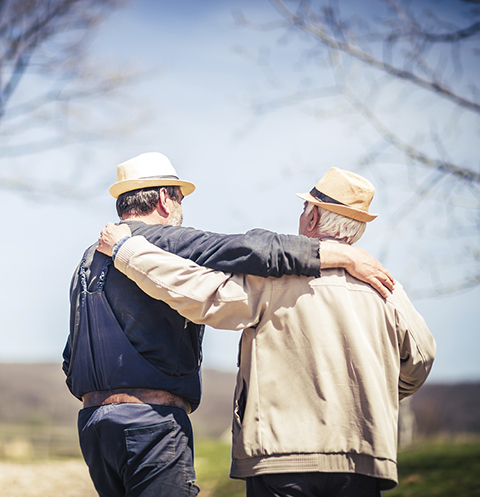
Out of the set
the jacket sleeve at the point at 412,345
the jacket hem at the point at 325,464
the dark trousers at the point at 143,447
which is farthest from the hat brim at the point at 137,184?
the jacket hem at the point at 325,464

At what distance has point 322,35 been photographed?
16.4 ft

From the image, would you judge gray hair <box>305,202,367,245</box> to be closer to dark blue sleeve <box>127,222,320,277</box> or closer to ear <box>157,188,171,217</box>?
dark blue sleeve <box>127,222,320,277</box>

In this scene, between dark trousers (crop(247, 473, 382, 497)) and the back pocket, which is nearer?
dark trousers (crop(247, 473, 382, 497))

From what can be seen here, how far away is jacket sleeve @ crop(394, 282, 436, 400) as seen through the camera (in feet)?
7.51

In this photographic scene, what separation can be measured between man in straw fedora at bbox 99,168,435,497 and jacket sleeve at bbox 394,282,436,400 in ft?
0.05

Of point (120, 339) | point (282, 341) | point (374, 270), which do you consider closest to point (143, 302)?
point (120, 339)

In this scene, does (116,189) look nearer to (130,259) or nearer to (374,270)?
(130,259)

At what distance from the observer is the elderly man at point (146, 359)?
2137mm

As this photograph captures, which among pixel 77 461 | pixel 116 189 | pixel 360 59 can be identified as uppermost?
pixel 360 59

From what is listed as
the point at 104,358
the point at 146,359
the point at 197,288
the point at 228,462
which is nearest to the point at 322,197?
the point at 197,288

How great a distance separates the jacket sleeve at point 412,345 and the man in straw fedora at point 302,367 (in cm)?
1

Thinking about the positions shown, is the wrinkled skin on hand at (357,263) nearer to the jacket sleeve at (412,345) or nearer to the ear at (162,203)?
the jacket sleeve at (412,345)

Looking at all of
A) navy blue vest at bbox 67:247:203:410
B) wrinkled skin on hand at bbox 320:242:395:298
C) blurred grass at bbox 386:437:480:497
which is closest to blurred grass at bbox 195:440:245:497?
blurred grass at bbox 386:437:480:497

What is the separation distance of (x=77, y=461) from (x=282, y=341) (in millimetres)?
8551
